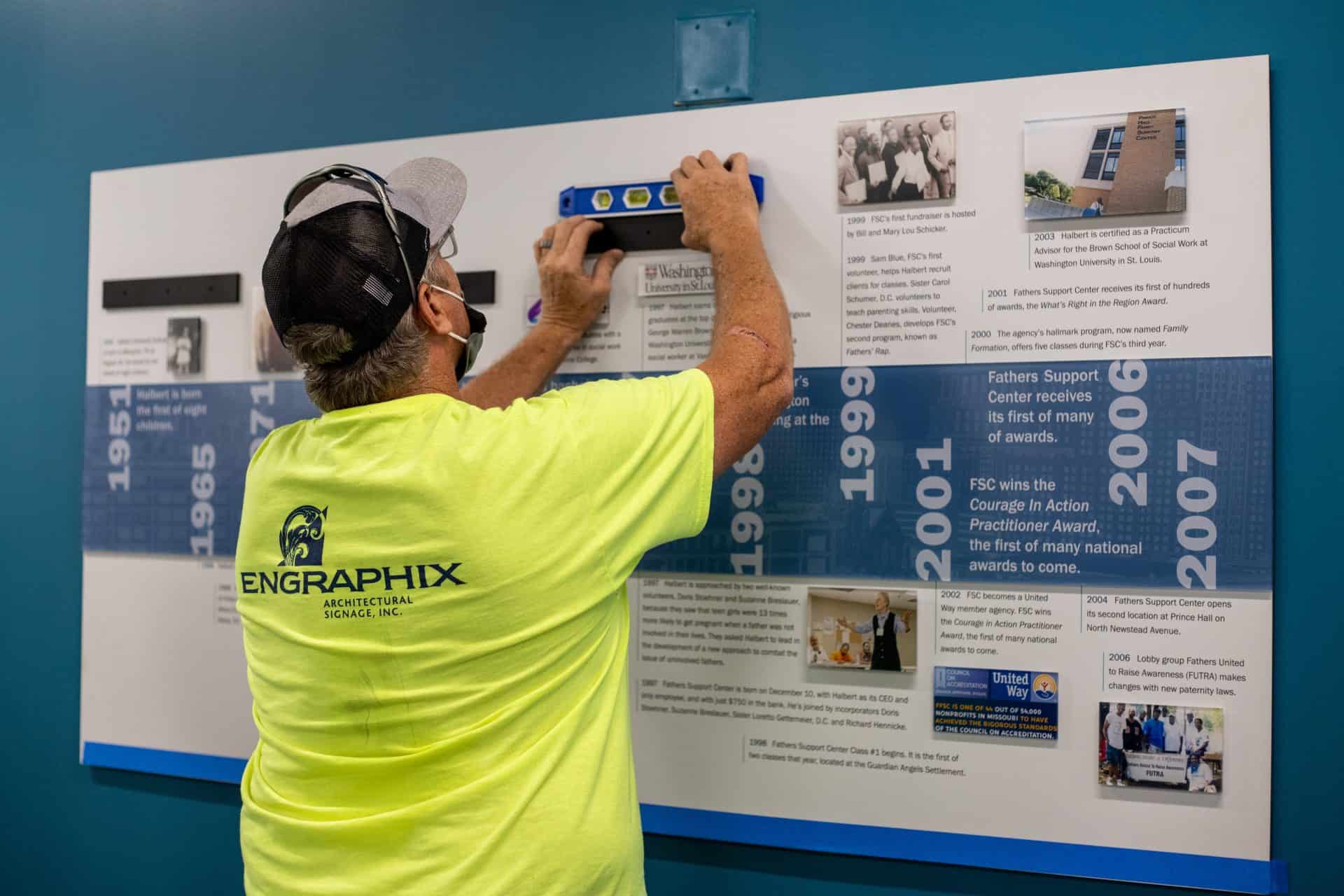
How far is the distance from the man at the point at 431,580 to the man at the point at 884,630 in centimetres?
33

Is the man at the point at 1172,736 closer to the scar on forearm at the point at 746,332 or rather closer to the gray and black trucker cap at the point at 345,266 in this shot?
the scar on forearm at the point at 746,332


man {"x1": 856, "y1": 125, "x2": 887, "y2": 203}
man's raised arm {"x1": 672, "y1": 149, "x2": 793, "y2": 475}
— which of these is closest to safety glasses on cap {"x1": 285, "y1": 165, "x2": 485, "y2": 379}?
man's raised arm {"x1": 672, "y1": 149, "x2": 793, "y2": 475}

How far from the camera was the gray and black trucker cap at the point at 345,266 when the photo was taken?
85 centimetres

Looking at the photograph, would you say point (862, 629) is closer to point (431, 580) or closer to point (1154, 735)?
point (1154, 735)

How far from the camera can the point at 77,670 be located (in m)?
1.50

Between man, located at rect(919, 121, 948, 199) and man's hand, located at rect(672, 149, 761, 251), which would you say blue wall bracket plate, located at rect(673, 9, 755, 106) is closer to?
man's hand, located at rect(672, 149, 761, 251)

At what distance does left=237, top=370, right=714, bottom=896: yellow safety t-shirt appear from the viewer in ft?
2.71

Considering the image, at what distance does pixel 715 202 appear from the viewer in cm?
111

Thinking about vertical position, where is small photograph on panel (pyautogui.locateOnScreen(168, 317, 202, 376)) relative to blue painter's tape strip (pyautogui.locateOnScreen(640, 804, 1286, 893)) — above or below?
above

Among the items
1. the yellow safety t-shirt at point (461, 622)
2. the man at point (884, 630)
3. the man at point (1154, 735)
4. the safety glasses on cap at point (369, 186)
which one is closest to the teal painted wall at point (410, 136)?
the man at point (1154, 735)

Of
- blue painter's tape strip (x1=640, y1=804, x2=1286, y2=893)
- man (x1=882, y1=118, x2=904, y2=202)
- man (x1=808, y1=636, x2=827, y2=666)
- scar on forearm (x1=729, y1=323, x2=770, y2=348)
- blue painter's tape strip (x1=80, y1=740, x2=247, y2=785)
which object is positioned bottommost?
blue painter's tape strip (x1=80, y1=740, x2=247, y2=785)

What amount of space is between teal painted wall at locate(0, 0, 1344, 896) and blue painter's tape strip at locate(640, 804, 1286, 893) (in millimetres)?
32

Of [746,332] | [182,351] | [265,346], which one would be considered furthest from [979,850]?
[182,351]

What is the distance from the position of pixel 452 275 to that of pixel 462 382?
0.33 metres
